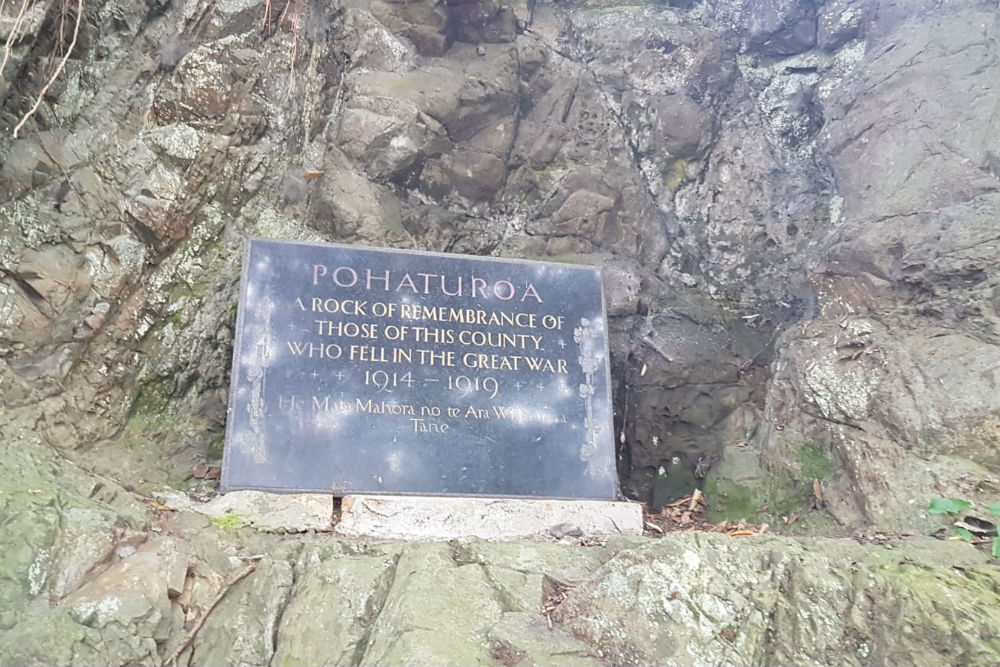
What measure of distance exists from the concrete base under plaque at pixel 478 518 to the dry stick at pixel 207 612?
0.60m

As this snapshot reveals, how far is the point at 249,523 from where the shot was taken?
3639mm

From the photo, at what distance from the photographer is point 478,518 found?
391 centimetres

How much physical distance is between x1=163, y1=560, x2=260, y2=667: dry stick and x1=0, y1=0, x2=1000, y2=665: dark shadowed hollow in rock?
0.06ft

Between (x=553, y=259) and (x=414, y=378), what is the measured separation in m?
1.95

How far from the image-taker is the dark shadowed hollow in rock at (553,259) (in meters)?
2.74

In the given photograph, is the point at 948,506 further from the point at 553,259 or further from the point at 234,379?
the point at 234,379

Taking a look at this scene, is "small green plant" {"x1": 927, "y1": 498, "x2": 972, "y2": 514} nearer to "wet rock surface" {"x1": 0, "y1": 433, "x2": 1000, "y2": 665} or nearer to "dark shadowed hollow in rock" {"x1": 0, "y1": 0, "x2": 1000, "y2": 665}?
"dark shadowed hollow in rock" {"x1": 0, "y1": 0, "x2": 1000, "y2": 665}

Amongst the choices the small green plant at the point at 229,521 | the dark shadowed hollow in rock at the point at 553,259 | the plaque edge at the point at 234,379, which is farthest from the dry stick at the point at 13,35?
the small green plant at the point at 229,521

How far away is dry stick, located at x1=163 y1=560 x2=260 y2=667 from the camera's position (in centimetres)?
278

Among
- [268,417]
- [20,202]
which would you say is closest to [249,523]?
[268,417]

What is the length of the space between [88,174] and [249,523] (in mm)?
2456

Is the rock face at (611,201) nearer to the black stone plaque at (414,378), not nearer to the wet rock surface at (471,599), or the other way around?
the black stone plaque at (414,378)

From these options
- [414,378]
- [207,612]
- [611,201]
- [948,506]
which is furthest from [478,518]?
[611,201]

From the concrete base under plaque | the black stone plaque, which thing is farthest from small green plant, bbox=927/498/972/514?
the black stone plaque
